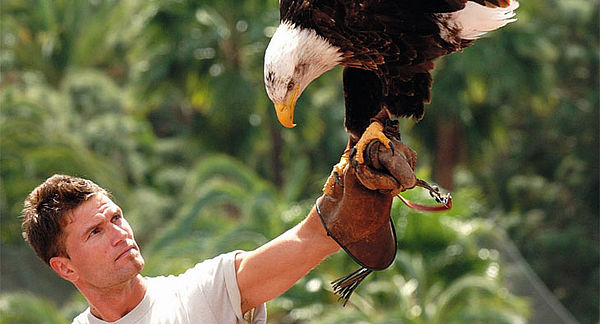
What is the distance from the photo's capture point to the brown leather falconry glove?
2207mm

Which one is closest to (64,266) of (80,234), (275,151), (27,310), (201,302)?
(80,234)

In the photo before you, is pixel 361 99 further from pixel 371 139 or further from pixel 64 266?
pixel 64 266

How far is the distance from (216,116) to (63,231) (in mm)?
7907

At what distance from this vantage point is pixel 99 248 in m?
2.33

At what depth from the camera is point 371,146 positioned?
2.30 meters

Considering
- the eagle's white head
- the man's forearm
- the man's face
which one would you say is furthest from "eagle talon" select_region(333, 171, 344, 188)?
the man's face

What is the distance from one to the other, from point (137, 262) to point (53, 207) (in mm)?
289

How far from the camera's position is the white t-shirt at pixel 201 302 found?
7.66 ft

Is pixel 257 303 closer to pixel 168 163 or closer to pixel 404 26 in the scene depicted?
pixel 404 26

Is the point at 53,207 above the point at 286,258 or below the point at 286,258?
above

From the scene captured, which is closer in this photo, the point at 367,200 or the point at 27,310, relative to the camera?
the point at 367,200

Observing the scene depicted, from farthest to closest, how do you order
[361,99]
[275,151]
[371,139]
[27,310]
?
[275,151]
[27,310]
[361,99]
[371,139]

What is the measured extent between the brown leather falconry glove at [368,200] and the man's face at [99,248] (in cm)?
57

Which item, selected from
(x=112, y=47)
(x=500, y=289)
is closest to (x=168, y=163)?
(x=112, y=47)
